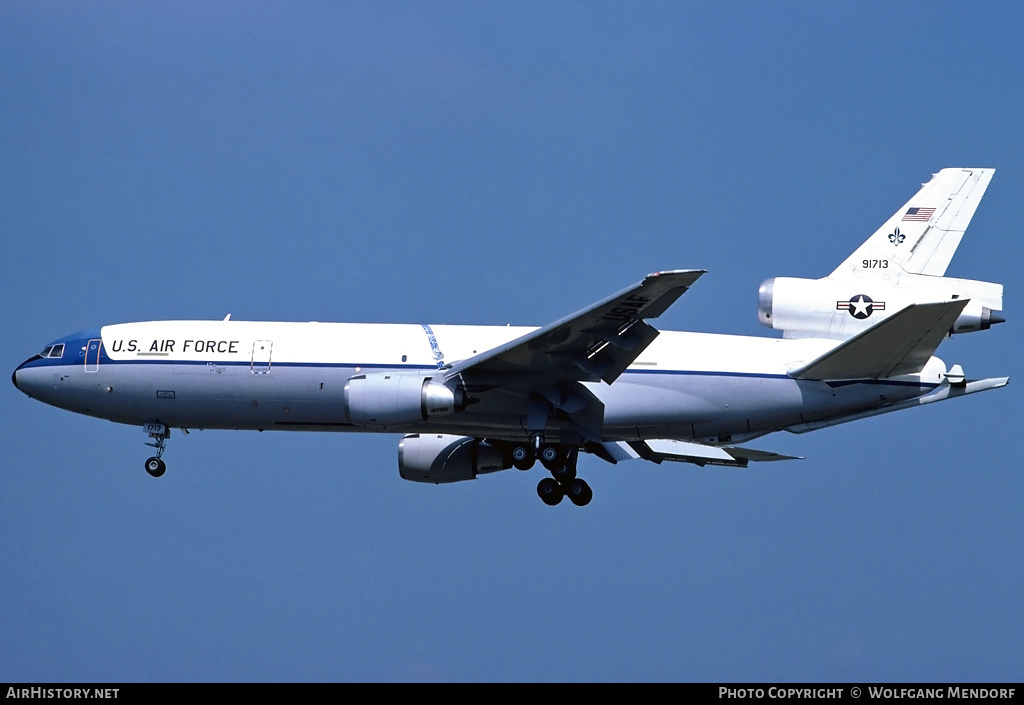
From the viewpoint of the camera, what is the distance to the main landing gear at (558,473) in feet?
129

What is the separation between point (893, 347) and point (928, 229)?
485 centimetres

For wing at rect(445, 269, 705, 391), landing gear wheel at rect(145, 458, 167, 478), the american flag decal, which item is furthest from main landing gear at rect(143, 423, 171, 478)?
the american flag decal

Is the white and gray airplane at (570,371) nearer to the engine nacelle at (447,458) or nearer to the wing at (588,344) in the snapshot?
the wing at (588,344)

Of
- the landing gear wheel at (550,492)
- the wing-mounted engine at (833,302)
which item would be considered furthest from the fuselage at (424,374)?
the landing gear wheel at (550,492)

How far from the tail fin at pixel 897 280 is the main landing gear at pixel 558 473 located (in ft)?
19.7

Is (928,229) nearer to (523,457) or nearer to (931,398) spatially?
(931,398)

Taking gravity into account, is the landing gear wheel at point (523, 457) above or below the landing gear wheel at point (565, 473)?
above

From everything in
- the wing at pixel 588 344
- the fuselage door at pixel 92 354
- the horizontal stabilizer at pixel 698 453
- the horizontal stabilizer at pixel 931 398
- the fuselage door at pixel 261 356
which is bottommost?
the horizontal stabilizer at pixel 931 398

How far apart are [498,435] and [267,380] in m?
6.03

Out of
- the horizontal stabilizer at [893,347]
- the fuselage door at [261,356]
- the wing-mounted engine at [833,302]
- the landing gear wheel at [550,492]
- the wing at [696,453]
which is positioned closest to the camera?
the horizontal stabilizer at [893,347]

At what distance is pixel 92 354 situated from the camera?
40.0 m

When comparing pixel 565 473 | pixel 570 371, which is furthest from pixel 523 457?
pixel 570 371

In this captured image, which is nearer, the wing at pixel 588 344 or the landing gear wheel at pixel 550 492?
the wing at pixel 588 344

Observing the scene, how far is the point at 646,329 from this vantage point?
3562 cm
